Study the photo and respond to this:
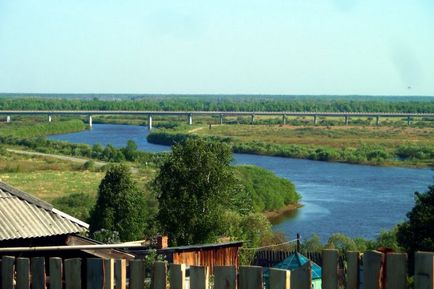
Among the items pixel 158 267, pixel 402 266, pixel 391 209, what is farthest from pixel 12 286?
pixel 391 209

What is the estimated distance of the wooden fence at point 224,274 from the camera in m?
2.98

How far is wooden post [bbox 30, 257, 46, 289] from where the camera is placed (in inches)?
146

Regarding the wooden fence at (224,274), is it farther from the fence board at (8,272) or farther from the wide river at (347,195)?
the wide river at (347,195)

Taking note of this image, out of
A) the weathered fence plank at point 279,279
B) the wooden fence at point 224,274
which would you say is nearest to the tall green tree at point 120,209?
the wooden fence at point 224,274

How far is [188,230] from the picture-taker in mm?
19000

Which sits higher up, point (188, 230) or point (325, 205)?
point (188, 230)

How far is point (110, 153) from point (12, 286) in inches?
2304

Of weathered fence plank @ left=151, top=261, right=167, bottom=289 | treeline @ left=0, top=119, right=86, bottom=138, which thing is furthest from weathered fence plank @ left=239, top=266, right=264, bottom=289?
treeline @ left=0, top=119, right=86, bottom=138

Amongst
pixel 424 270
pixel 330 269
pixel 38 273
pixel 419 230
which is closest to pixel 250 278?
pixel 330 269

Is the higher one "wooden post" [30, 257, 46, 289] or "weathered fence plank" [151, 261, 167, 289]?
"weathered fence plank" [151, 261, 167, 289]

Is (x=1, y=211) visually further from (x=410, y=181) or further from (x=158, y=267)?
(x=410, y=181)

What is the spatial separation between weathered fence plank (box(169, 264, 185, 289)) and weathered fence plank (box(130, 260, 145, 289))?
6.4 inches

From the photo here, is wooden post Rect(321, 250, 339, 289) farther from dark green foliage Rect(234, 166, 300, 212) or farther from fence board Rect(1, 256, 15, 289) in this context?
dark green foliage Rect(234, 166, 300, 212)

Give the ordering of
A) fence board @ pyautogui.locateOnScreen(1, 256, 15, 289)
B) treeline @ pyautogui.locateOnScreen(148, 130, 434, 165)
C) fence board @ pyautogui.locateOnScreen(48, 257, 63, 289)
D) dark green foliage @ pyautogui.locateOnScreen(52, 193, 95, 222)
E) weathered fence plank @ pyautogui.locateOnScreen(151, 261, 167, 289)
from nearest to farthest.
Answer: weathered fence plank @ pyautogui.locateOnScreen(151, 261, 167, 289)
fence board @ pyautogui.locateOnScreen(48, 257, 63, 289)
fence board @ pyautogui.locateOnScreen(1, 256, 15, 289)
dark green foliage @ pyautogui.locateOnScreen(52, 193, 95, 222)
treeline @ pyautogui.locateOnScreen(148, 130, 434, 165)
